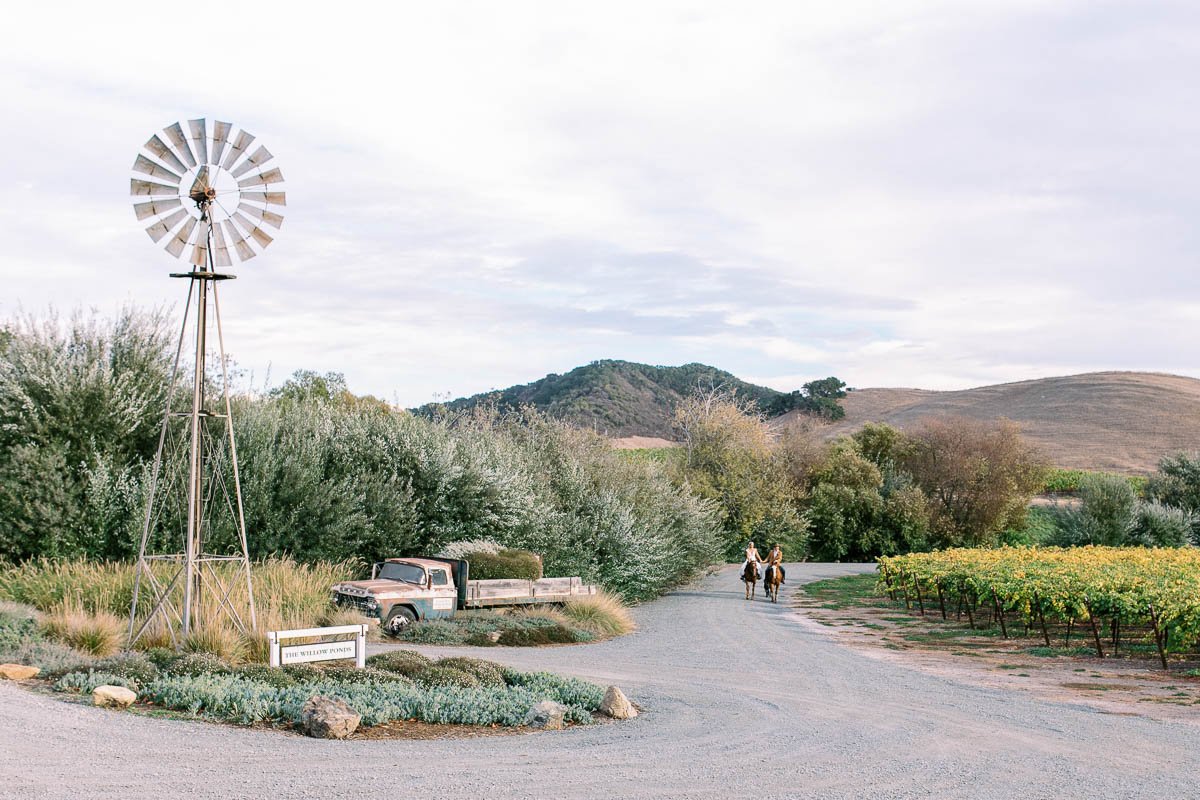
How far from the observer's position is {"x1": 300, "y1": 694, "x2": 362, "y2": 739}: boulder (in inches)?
356

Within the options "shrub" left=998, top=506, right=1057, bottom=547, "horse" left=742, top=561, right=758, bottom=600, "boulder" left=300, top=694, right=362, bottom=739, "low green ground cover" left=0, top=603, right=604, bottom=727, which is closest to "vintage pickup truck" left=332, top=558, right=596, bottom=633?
"low green ground cover" left=0, top=603, right=604, bottom=727

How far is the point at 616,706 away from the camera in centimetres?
1058

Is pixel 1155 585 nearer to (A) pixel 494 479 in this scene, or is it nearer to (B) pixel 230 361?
(A) pixel 494 479

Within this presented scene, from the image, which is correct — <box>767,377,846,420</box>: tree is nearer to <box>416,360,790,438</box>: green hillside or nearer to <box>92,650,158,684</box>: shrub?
<box>416,360,790,438</box>: green hillside

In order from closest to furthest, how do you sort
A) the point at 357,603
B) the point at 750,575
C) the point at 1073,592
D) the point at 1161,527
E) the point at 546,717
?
the point at 546,717, the point at 357,603, the point at 1073,592, the point at 750,575, the point at 1161,527

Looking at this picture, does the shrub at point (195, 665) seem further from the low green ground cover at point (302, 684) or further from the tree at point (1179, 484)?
the tree at point (1179, 484)

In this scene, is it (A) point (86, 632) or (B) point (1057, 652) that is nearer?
(A) point (86, 632)

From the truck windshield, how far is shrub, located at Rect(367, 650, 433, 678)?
5.47 m

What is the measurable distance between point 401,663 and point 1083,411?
312 ft

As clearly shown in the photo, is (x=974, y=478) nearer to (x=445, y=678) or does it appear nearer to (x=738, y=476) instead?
(x=738, y=476)

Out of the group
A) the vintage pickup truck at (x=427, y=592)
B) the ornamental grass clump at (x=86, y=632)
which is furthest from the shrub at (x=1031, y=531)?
the ornamental grass clump at (x=86, y=632)

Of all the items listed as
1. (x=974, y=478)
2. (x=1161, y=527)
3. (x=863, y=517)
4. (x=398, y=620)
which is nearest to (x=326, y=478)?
(x=398, y=620)

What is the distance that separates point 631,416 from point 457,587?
3105 inches

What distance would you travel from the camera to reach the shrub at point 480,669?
11711 millimetres
